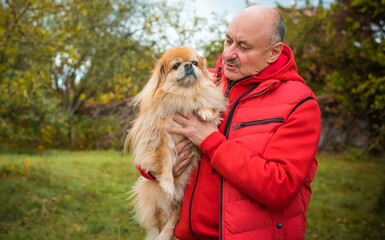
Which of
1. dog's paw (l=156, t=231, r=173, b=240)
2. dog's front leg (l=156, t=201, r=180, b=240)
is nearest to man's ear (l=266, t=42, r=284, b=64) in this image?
dog's front leg (l=156, t=201, r=180, b=240)

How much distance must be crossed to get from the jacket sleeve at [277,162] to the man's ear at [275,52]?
328 millimetres

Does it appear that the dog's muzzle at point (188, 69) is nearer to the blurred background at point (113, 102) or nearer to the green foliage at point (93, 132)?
the blurred background at point (113, 102)

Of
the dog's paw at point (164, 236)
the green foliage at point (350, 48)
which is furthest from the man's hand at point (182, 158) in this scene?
the green foliage at point (350, 48)

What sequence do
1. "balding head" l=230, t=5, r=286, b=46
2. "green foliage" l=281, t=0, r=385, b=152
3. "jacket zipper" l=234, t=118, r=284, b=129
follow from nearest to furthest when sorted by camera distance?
"jacket zipper" l=234, t=118, r=284, b=129, "balding head" l=230, t=5, r=286, b=46, "green foliage" l=281, t=0, r=385, b=152

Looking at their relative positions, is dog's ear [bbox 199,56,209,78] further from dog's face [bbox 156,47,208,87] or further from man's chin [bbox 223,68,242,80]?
man's chin [bbox 223,68,242,80]

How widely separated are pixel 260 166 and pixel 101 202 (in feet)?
18.6

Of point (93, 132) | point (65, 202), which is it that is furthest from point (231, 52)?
point (93, 132)

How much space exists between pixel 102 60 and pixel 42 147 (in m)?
3.53

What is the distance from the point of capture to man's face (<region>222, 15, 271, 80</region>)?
224cm

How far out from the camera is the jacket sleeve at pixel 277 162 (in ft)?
6.53

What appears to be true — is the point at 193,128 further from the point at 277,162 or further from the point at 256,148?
the point at 277,162

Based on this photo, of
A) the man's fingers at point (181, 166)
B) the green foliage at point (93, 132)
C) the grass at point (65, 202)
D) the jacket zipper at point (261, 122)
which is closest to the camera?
the jacket zipper at point (261, 122)

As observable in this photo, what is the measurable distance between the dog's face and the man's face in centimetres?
61

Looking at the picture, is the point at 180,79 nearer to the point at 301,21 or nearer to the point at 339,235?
the point at 339,235
